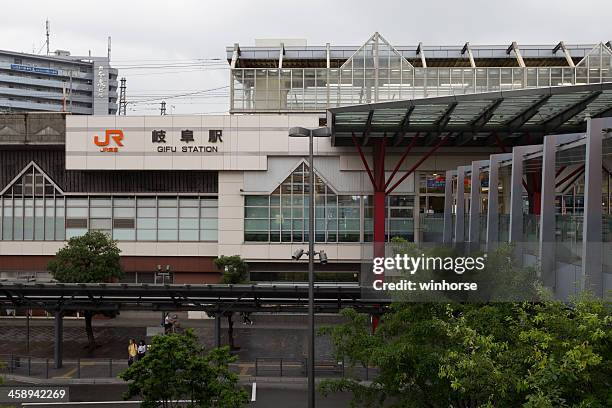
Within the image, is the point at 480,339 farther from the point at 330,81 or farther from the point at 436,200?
the point at 330,81

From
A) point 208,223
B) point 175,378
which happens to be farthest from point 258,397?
point 208,223

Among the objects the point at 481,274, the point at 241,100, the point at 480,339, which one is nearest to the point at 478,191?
the point at 481,274

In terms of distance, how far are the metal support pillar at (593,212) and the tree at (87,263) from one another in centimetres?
2419

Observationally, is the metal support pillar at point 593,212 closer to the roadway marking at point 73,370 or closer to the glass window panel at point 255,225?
the roadway marking at point 73,370

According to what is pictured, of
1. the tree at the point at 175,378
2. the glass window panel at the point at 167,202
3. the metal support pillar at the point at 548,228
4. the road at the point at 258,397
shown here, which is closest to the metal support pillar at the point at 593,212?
the metal support pillar at the point at 548,228

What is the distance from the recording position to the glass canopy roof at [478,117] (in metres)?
24.6

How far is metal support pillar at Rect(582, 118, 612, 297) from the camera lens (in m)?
12.8

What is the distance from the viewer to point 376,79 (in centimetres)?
3875

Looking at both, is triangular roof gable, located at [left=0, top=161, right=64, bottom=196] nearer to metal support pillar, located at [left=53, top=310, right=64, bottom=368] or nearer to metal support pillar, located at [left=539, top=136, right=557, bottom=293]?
metal support pillar, located at [left=53, top=310, right=64, bottom=368]

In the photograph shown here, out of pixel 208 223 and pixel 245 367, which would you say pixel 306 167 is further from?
pixel 245 367

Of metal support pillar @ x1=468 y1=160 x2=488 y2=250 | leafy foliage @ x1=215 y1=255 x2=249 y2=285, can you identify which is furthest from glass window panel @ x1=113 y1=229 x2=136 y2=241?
metal support pillar @ x1=468 y1=160 x2=488 y2=250

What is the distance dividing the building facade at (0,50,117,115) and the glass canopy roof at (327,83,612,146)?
92936 mm

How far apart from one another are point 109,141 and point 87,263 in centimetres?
965

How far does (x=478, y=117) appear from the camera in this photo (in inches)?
1160
